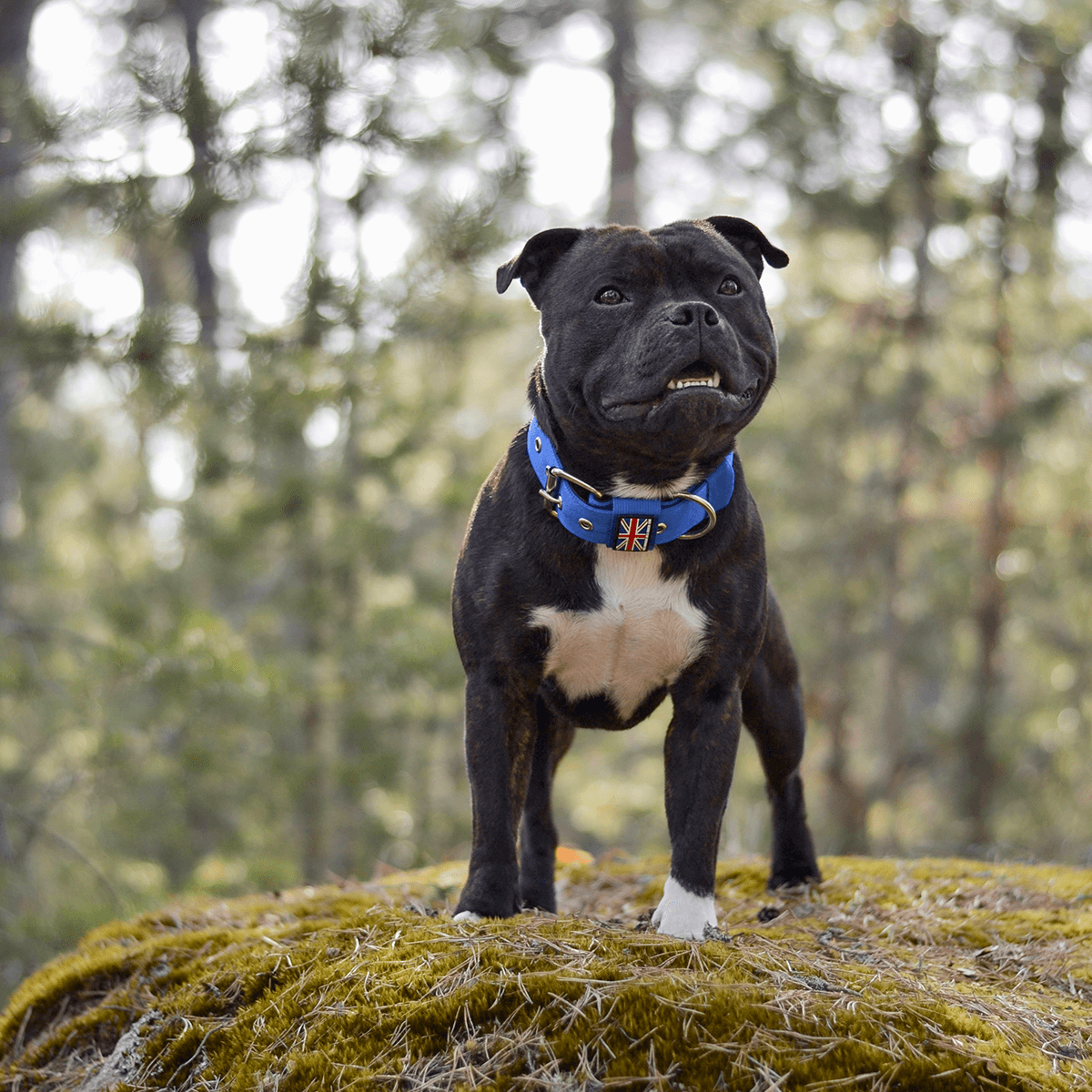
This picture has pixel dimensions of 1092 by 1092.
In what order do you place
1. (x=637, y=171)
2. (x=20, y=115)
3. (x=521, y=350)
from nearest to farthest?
(x=20, y=115), (x=637, y=171), (x=521, y=350)

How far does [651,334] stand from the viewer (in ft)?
9.48

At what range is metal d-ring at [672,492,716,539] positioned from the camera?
3.12 m

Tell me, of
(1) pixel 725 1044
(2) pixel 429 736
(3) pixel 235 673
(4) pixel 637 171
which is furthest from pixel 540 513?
(2) pixel 429 736

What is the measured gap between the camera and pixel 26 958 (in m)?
6.40

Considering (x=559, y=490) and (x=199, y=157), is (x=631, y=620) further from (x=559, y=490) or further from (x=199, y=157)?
(x=199, y=157)

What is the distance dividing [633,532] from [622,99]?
12141 mm

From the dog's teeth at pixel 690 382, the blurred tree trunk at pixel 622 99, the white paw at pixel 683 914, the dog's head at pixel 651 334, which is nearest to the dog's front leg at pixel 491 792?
the white paw at pixel 683 914

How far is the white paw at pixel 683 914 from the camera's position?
2.96 m

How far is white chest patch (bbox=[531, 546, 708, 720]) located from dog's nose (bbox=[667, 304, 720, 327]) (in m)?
0.69

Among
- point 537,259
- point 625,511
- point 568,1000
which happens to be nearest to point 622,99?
point 537,259

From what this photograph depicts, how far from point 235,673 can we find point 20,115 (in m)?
3.43

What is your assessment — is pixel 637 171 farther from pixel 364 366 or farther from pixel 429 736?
pixel 429 736

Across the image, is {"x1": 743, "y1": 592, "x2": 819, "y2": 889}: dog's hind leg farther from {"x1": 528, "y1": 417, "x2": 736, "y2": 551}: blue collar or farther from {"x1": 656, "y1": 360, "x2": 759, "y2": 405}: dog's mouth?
{"x1": 656, "y1": 360, "x2": 759, "y2": 405}: dog's mouth

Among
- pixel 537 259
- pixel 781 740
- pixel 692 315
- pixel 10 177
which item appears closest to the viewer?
pixel 692 315
